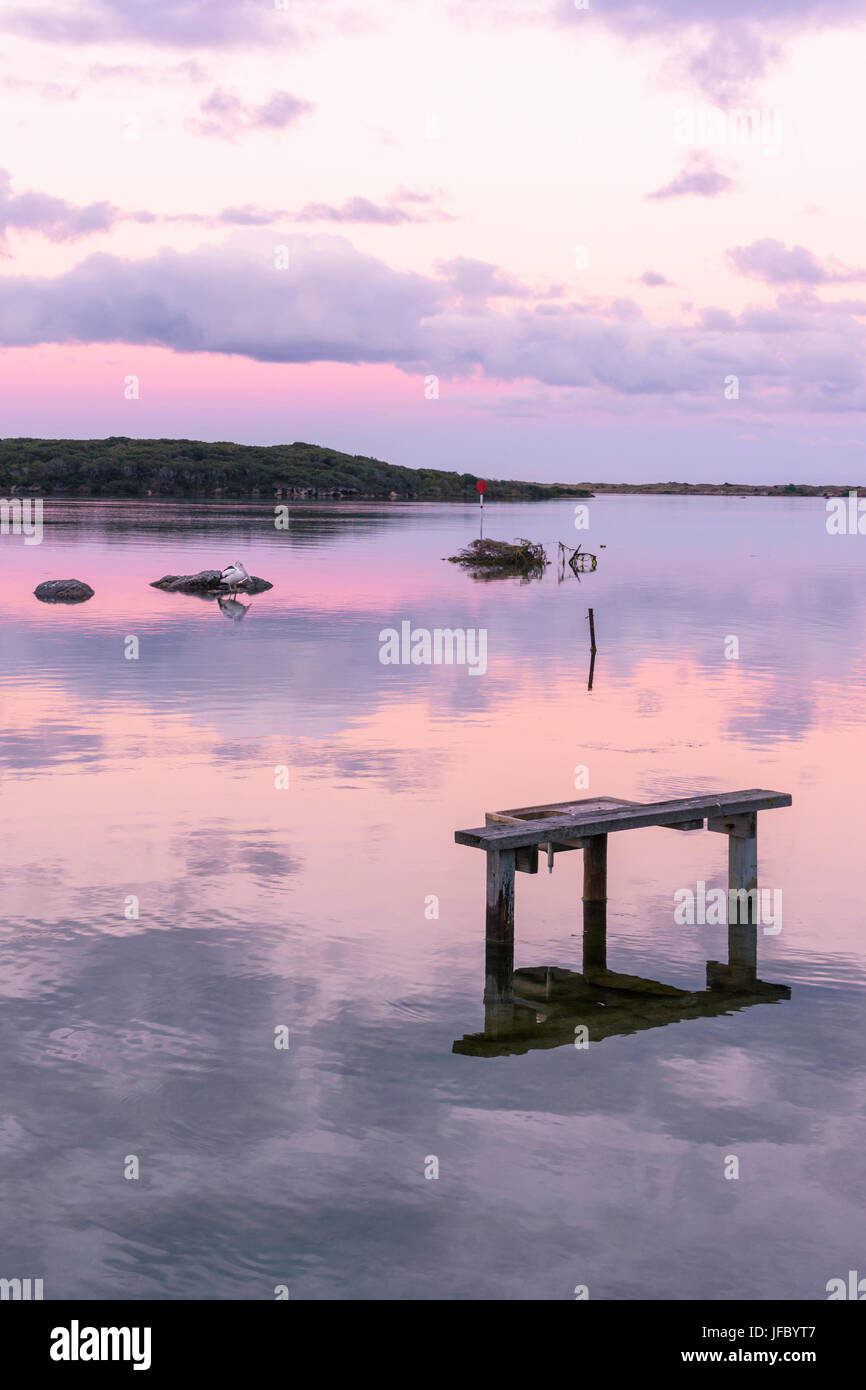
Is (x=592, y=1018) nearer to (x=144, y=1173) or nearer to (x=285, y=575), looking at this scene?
(x=144, y=1173)

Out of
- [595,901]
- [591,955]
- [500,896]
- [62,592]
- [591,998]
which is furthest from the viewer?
[62,592]

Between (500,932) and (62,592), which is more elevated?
(62,592)

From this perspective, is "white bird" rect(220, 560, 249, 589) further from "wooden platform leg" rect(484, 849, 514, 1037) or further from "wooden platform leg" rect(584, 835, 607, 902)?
"wooden platform leg" rect(484, 849, 514, 1037)

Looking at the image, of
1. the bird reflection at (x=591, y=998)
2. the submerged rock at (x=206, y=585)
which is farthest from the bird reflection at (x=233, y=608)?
the bird reflection at (x=591, y=998)

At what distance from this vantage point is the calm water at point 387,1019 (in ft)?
33.3

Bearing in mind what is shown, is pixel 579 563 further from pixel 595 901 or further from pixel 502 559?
pixel 595 901

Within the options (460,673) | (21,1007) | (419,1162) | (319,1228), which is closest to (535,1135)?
(419,1162)

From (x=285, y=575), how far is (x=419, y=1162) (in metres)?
72.9

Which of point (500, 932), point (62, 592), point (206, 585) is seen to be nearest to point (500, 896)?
point (500, 932)

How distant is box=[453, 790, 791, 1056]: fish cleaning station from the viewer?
46.5 feet

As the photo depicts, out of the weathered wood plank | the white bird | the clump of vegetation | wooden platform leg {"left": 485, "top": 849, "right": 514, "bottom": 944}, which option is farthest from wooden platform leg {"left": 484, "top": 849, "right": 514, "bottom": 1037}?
the clump of vegetation

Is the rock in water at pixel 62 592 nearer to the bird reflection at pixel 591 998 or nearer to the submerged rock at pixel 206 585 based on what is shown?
the submerged rock at pixel 206 585

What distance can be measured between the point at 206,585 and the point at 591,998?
55328mm

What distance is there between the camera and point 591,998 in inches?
583
